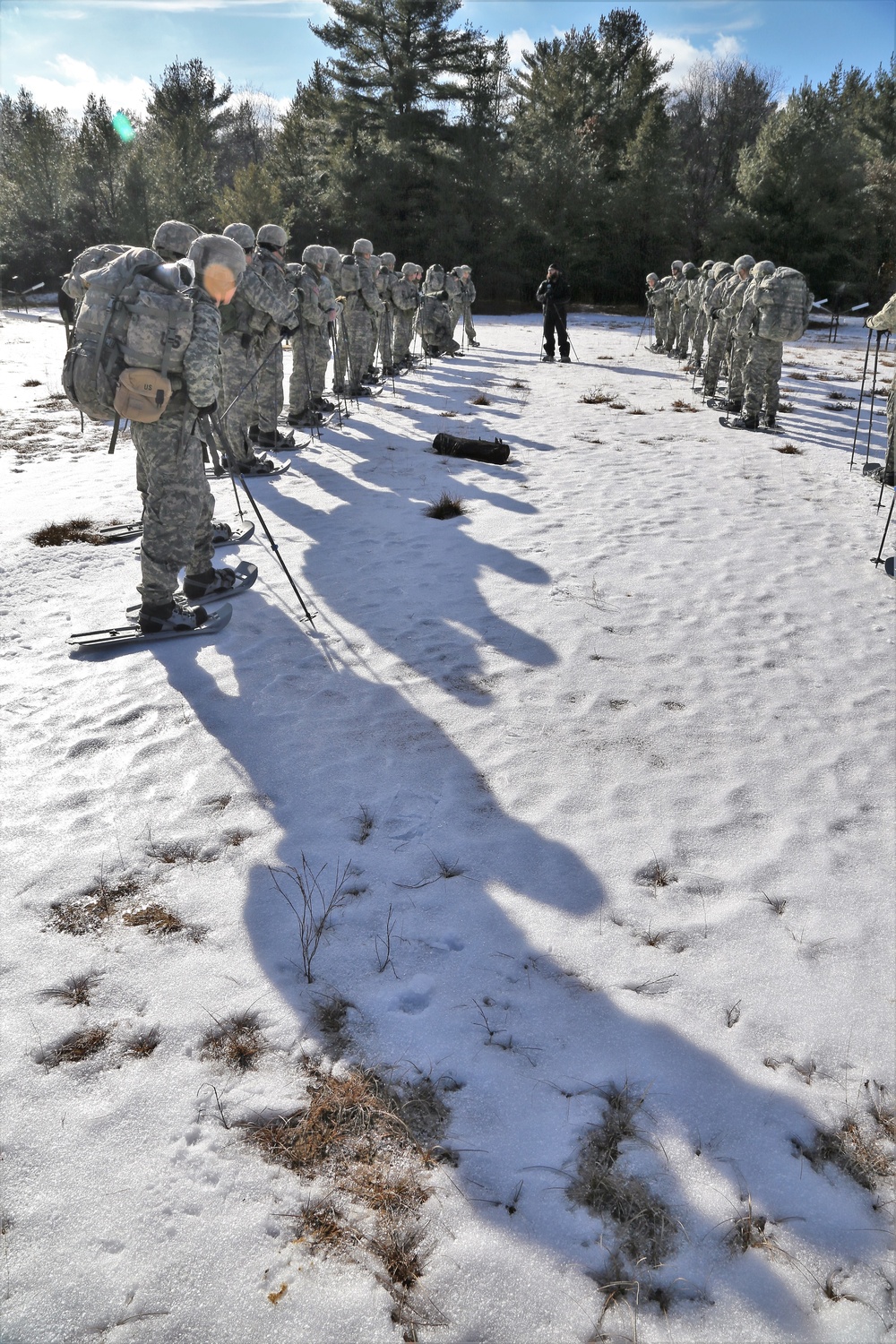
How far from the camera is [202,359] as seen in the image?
4.67 m

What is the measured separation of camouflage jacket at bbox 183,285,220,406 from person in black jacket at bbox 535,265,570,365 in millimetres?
13523

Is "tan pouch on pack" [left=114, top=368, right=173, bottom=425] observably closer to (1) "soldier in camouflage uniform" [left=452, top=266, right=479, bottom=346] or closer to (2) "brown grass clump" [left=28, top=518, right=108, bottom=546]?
(2) "brown grass clump" [left=28, top=518, right=108, bottom=546]

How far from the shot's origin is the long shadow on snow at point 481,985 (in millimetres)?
2188

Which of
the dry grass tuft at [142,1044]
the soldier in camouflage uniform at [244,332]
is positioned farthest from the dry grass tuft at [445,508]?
the dry grass tuft at [142,1044]

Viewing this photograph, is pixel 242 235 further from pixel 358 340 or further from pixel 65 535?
pixel 358 340

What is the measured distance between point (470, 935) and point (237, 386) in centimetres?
707

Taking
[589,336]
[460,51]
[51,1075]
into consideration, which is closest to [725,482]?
[51,1075]

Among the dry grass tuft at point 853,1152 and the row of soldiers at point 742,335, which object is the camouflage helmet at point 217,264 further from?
the row of soldiers at point 742,335

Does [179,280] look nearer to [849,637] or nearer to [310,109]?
[849,637]

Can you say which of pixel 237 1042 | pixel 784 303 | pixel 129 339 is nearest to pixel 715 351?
pixel 784 303

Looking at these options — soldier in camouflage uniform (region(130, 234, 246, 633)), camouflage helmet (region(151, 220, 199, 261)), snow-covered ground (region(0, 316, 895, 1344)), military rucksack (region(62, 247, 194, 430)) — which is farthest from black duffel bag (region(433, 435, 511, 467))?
military rucksack (region(62, 247, 194, 430))

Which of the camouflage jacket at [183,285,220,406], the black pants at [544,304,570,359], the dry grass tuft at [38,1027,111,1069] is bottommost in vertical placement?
the dry grass tuft at [38,1027,111,1069]

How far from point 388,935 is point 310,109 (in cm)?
4414

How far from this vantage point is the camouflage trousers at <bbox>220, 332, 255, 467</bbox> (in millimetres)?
8195
